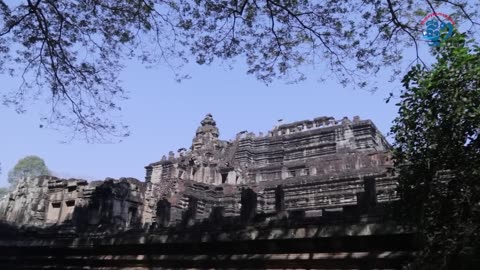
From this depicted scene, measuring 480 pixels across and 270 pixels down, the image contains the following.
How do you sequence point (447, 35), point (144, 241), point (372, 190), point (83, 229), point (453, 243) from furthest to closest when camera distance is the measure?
1. point (83, 229)
2. point (144, 241)
3. point (372, 190)
4. point (447, 35)
5. point (453, 243)

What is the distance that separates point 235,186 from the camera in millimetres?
30516

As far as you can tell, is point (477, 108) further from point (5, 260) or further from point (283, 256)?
point (5, 260)

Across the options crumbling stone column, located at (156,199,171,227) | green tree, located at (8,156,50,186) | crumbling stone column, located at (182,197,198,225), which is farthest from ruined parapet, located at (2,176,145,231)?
green tree, located at (8,156,50,186)

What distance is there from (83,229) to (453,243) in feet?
34.1

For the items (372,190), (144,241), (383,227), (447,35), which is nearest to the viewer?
(447,35)

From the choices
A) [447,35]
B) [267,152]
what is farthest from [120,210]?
[267,152]

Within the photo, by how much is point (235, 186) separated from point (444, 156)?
25.5 metres

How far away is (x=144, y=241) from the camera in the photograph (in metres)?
9.83

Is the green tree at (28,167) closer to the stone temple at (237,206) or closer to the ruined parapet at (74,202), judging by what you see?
the stone temple at (237,206)

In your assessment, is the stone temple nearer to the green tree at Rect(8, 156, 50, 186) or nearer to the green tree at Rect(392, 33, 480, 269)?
the green tree at Rect(392, 33, 480, 269)

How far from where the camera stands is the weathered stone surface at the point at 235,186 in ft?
33.2

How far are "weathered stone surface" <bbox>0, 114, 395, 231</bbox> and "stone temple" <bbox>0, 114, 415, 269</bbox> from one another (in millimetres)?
39

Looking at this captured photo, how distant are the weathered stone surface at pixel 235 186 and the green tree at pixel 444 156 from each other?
A: 1.42 meters

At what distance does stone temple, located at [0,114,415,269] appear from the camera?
7297mm
